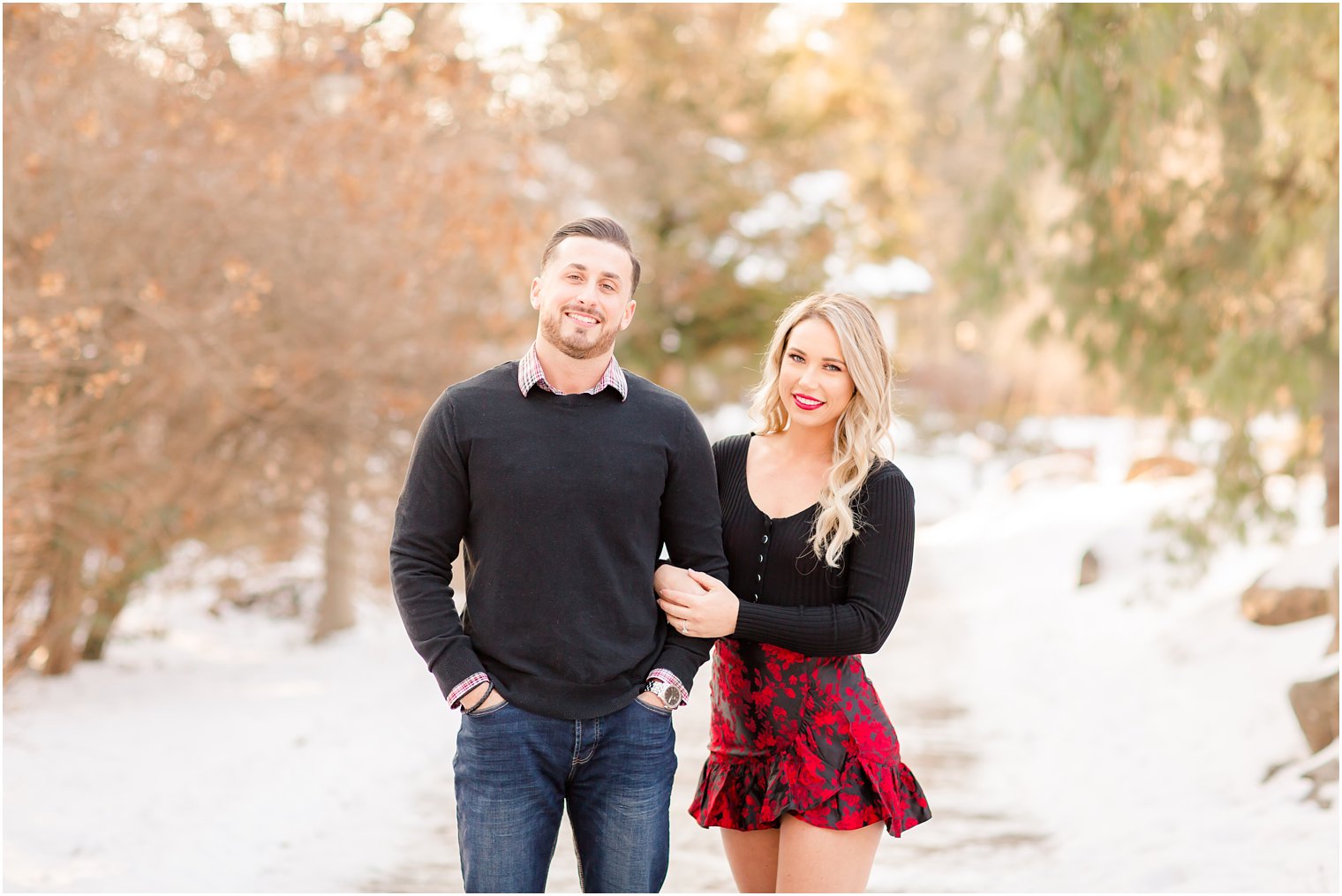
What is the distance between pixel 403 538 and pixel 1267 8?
5.95 metres

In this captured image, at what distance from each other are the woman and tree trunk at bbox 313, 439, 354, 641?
628 cm

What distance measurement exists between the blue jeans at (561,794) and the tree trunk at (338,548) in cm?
642

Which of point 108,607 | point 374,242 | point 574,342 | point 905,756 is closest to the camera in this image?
point 574,342

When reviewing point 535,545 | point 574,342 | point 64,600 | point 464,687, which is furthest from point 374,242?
point 464,687

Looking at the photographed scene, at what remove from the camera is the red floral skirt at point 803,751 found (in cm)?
307

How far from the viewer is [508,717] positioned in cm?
287

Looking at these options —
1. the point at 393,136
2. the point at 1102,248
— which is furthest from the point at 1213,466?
the point at 393,136

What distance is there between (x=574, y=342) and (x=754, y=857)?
1391 mm

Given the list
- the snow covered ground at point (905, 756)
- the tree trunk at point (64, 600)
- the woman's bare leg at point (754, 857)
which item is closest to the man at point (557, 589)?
the woman's bare leg at point (754, 857)

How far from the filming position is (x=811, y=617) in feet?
9.99

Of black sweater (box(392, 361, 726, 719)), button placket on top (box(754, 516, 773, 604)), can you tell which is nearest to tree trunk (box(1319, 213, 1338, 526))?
button placket on top (box(754, 516, 773, 604))

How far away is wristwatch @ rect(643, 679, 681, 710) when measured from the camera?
296 cm

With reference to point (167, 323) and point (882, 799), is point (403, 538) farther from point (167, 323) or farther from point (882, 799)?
point (167, 323)

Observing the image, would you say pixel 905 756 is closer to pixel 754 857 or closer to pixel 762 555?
pixel 754 857
